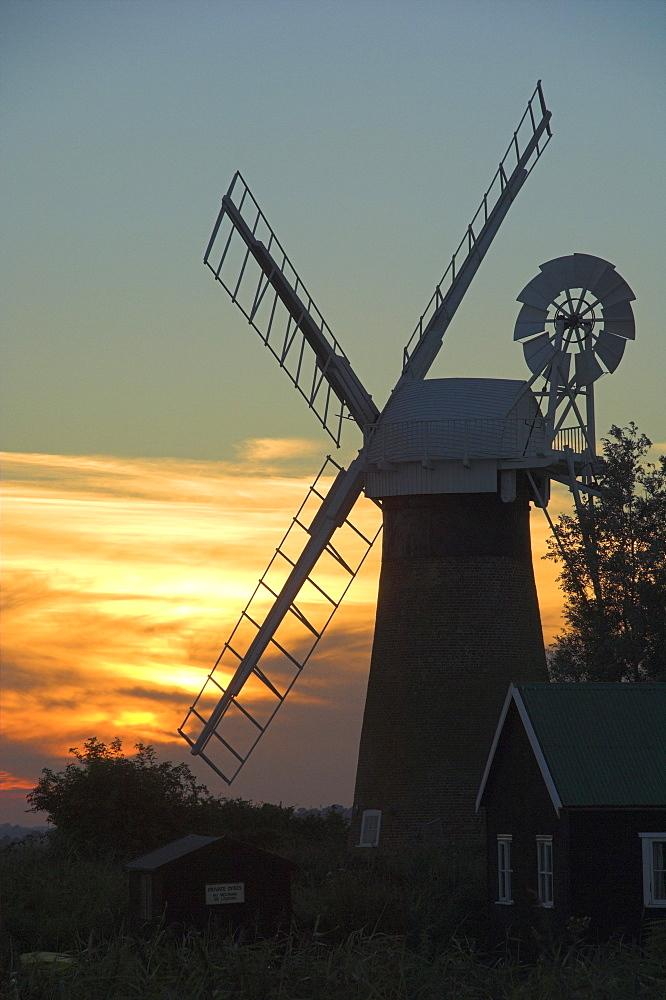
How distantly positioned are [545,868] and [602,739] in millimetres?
3030

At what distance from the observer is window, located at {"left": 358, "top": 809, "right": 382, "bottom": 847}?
1510 inches

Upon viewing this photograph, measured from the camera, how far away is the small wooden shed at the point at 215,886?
94.4 ft

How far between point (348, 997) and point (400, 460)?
2205 cm

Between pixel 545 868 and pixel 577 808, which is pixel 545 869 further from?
pixel 577 808

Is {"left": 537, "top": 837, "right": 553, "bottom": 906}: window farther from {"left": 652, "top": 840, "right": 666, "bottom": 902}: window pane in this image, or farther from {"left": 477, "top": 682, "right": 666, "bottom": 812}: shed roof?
{"left": 652, "top": 840, "right": 666, "bottom": 902}: window pane

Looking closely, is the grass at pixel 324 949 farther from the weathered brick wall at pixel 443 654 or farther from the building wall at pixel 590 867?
the weathered brick wall at pixel 443 654

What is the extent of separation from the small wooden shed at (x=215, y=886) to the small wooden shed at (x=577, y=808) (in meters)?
5.25

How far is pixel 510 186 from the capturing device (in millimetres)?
44406

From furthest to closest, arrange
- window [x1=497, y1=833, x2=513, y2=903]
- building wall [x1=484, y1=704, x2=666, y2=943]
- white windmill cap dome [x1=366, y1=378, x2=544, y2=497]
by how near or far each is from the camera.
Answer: white windmill cap dome [x1=366, y1=378, x2=544, y2=497]
window [x1=497, y1=833, x2=513, y2=903]
building wall [x1=484, y1=704, x2=666, y2=943]

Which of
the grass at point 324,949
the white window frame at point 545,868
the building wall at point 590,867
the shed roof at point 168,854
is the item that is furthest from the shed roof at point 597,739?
the shed roof at point 168,854

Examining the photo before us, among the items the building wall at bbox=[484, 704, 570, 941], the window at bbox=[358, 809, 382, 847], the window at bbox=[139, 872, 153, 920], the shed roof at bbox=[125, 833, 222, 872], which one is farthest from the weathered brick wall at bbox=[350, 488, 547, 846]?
the window at bbox=[139, 872, 153, 920]

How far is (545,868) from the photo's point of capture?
28.9m

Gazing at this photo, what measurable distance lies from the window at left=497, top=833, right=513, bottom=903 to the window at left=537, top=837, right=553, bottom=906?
61.0 inches

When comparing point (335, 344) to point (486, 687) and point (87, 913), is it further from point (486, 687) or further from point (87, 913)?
point (87, 913)
